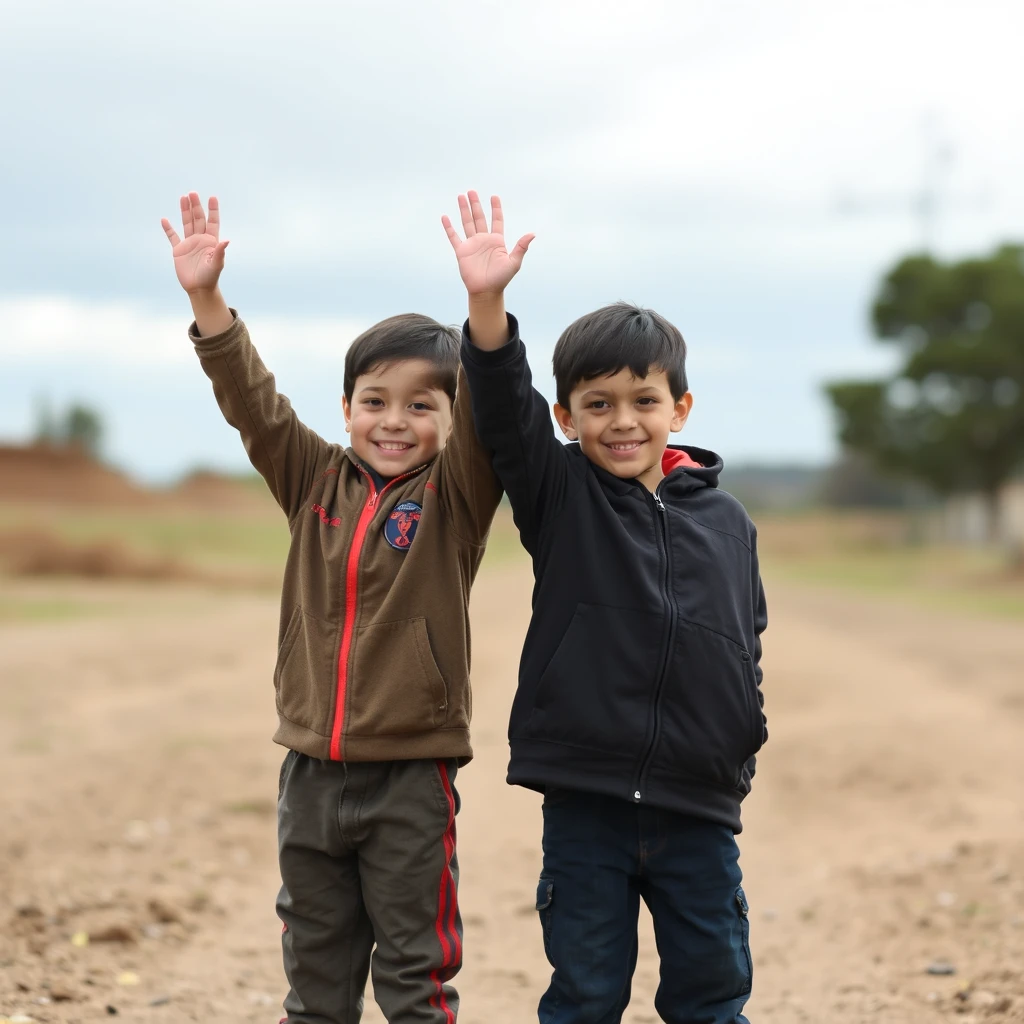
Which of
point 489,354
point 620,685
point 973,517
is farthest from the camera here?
point 973,517

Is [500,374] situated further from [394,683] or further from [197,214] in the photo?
[197,214]

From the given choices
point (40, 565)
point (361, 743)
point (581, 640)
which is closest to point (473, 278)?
point (581, 640)

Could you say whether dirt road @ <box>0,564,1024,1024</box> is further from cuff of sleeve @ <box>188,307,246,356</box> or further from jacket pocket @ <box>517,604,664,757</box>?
cuff of sleeve @ <box>188,307,246,356</box>

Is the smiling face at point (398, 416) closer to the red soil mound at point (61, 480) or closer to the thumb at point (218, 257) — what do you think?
the thumb at point (218, 257)

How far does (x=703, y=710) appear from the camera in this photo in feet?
9.33

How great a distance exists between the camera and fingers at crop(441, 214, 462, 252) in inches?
110

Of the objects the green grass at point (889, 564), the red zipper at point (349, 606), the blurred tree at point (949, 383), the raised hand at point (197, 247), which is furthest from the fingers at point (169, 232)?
the blurred tree at point (949, 383)

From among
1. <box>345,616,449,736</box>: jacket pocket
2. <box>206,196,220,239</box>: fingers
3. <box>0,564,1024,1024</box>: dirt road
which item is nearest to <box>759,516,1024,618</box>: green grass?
<box>0,564,1024,1024</box>: dirt road

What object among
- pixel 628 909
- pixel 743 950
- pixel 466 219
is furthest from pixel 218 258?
pixel 743 950

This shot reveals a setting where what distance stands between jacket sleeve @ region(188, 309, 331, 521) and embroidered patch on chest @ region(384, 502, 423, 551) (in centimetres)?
25

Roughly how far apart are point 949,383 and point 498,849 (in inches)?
1240

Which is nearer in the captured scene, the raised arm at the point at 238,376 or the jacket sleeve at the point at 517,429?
the jacket sleeve at the point at 517,429

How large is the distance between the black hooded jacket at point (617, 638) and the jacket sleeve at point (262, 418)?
0.53 metres

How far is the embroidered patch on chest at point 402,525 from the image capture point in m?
2.98
